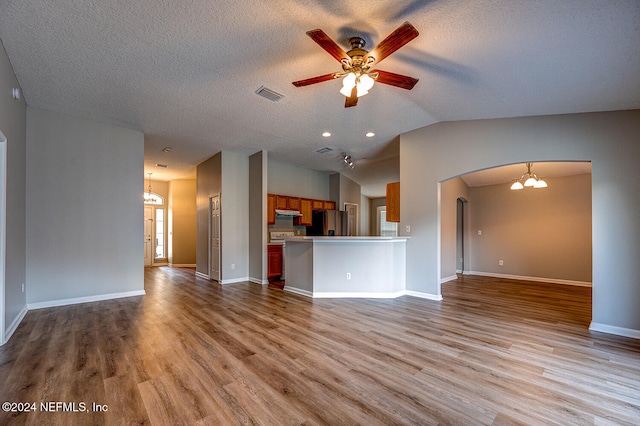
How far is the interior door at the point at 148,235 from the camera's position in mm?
9555

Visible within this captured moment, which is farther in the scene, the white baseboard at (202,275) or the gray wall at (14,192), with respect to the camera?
the white baseboard at (202,275)

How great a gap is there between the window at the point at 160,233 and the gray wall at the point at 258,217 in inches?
202

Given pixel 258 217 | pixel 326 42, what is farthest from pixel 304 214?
pixel 326 42

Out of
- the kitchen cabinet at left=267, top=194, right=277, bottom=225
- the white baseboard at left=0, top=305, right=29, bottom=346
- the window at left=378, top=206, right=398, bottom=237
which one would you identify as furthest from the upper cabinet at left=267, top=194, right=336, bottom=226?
the white baseboard at left=0, top=305, right=29, bottom=346

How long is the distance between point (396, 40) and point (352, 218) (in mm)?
7323

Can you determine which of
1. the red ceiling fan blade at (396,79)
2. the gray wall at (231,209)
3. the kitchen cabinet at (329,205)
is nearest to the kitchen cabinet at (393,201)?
the kitchen cabinet at (329,205)

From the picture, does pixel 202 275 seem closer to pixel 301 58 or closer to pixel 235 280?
pixel 235 280

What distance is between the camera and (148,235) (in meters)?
9.66

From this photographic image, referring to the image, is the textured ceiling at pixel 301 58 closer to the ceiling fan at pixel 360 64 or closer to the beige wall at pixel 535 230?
the ceiling fan at pixel 360 64

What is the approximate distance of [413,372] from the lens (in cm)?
234

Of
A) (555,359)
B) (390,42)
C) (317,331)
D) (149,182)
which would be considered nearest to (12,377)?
(317,331)

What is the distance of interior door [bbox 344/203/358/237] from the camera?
352 inches

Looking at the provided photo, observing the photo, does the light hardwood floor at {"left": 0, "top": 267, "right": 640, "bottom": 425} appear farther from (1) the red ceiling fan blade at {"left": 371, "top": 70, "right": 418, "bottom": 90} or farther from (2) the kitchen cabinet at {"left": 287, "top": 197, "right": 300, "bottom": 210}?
(2) the kitchen cabinet at {"left": 287, "top": 197, "right": 300, "bottom": 210}

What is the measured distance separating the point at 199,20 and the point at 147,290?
505 centimetres
